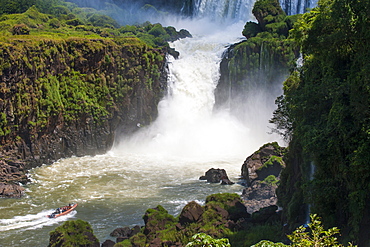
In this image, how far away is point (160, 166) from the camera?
35031mm

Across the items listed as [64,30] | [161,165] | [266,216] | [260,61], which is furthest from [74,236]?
[64,30]

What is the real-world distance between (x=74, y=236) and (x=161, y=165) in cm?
1777

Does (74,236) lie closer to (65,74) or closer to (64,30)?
(65,74)

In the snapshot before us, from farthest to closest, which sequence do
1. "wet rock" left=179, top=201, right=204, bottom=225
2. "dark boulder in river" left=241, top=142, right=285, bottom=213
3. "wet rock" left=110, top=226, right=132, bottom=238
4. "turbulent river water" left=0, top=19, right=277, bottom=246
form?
"dark boulder in river" left=241, top=142, right=285, bottom=213 → "turbulent river water" left=0, top=19, right=277, bottom=246 → "wet rock" left=110, top=226, right=132, bottom=238 → "wet rock" left=179, top=201, right=204, bottom=225

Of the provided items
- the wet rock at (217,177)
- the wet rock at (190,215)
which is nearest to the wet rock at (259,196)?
the wet rock at (217,177)

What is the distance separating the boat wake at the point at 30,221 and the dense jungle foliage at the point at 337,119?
12.6m

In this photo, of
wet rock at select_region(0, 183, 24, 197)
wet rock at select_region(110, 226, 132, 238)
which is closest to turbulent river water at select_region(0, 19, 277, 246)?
wet rock at select_region(110, 226, 132, 238)

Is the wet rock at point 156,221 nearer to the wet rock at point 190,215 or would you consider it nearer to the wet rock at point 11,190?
the wet rock at point 190,215

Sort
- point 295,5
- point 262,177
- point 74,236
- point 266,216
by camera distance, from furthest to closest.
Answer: point 295,5 < point 262,177 < point 266,216 < point 74,236

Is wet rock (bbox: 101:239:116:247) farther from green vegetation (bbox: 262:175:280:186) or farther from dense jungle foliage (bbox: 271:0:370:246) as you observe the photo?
green vegetation (bbox: 262:175:280:186)

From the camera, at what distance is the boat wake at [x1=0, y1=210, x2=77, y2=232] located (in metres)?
21.3

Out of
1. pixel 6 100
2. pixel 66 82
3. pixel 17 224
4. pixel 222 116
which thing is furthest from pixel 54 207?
pixel 222 116

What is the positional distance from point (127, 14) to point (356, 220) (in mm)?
76388

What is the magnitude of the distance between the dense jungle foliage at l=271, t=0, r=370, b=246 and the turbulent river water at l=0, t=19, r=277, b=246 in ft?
33.5
